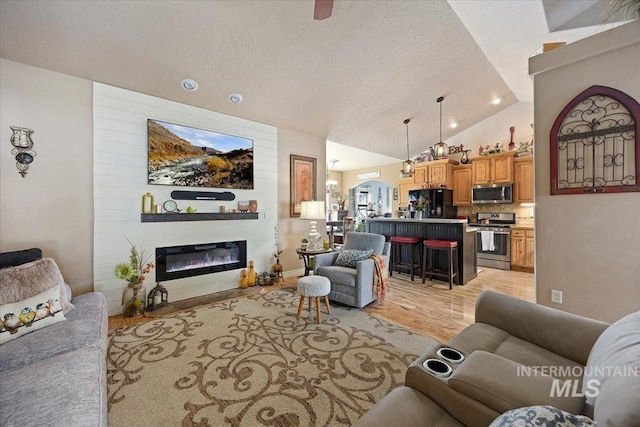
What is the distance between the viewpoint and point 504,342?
A: 1577 mm

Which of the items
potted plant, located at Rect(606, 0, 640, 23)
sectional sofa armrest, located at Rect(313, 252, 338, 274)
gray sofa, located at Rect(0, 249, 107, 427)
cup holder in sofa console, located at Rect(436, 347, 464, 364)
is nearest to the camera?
gray sofa, located at Rect(0, 249, 107, 427)

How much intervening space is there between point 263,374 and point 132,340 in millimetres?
1512

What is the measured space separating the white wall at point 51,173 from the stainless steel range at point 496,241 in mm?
6987

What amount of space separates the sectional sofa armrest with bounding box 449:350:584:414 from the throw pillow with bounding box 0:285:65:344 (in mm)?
2636

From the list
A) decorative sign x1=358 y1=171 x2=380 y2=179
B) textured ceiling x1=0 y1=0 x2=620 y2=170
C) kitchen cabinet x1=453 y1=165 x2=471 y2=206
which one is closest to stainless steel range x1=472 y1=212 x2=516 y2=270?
kitchen cabinet x1=453 y1=165 x2=471 y2=206

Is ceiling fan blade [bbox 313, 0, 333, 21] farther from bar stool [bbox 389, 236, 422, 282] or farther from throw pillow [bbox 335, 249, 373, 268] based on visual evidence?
bar stool [bbox 389, 236, 422, 282]

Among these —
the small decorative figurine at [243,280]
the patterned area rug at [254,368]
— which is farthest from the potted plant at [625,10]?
the small decorative figurine at [243,280]

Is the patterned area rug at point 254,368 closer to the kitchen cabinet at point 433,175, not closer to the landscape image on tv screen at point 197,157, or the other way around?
the landscape image on tv screen at point 197,157

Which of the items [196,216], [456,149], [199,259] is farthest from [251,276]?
[456,149]

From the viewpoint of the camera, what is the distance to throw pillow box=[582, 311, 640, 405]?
2.70 feet

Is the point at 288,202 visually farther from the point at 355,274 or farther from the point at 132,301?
the point at 132,301

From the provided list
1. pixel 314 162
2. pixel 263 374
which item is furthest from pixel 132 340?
pixel 314 162

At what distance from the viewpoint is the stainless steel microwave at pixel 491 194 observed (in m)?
5.81

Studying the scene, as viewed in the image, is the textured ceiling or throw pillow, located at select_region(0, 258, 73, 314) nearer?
throw pillow, located at select_region(0, 258, 73, 314)
